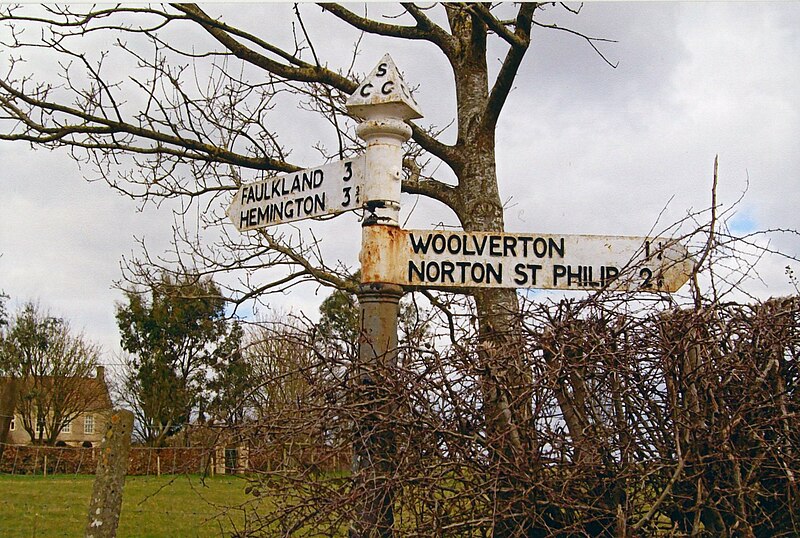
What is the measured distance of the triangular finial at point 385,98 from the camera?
397 centimetres

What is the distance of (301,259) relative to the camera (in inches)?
324

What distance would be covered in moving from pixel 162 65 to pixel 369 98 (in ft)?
13.9

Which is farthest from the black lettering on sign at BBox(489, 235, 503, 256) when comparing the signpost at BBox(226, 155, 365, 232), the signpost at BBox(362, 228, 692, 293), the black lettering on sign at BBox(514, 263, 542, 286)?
the signpost at BBox(226, 155, 365, 232)

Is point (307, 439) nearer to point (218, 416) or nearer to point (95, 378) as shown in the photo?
point (218, 416)

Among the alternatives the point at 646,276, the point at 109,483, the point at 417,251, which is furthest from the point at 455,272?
the point at 109,483

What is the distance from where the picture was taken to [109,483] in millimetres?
4754

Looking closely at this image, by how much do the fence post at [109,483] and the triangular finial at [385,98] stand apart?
2.42 meters

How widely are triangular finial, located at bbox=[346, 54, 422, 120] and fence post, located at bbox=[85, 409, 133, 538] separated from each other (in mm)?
2422

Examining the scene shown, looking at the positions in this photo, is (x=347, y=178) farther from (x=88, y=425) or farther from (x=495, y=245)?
(x=88, y=425)

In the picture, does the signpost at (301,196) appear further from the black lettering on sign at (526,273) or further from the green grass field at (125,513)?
the green grass field at (125,513)

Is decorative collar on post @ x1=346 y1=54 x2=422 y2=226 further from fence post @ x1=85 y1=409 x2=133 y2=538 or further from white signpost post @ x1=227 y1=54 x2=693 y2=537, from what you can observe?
fence post @ x1=85 y1=409 x2=133 y2=538

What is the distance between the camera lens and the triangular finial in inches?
156

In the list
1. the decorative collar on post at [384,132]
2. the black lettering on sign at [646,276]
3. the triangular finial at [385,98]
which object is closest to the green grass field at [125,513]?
the decorative collar on post at [384,132]

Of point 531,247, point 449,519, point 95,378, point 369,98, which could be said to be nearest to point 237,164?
point 369,98
